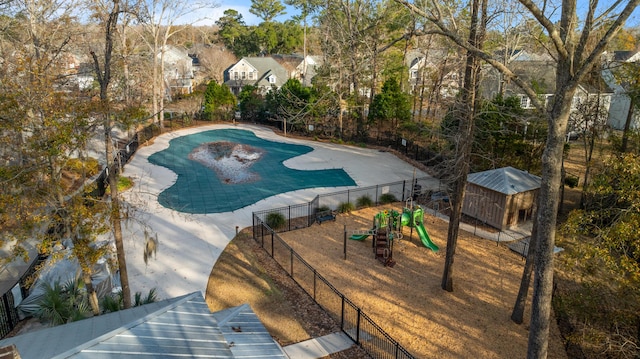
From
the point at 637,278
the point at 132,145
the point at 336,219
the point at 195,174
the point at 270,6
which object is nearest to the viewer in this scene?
the point at 637,278

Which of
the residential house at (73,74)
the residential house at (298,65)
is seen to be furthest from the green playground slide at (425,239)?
the residential house at (298,65)

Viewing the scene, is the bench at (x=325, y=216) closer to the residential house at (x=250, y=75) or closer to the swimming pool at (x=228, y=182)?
the swimming pool at (x=228, y=182)

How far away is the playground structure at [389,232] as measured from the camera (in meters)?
14.7

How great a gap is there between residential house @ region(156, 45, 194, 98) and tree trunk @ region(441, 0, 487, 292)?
1803 inches

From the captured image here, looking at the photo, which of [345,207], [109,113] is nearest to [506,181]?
[345,207]

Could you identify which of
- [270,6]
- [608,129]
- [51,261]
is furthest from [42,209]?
[270,6]

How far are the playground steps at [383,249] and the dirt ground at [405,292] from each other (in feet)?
0.98

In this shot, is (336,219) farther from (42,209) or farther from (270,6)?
(270,6)

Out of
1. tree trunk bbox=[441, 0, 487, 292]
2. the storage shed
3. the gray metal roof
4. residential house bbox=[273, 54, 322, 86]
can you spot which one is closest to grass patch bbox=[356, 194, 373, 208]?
the storage shed

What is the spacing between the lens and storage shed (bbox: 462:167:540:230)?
1697 centimetres

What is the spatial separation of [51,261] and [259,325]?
4532 mm

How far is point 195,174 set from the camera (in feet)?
83.3

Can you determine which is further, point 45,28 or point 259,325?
point 45,28

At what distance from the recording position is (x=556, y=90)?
6.80 metres
